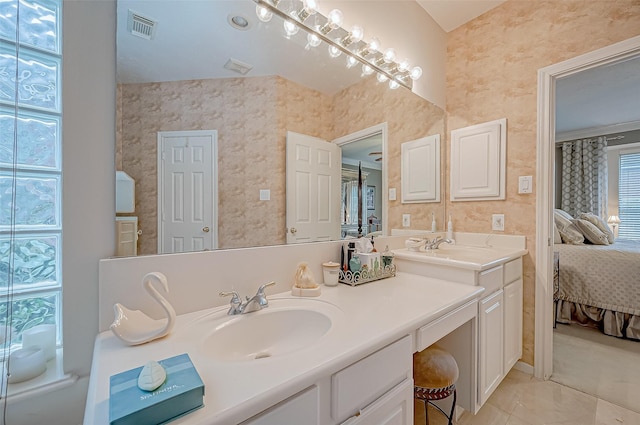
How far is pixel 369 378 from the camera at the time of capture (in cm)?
75

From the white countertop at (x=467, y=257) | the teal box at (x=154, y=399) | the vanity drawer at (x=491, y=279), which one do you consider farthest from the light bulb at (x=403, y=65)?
the teal box at (x=154, y=399)

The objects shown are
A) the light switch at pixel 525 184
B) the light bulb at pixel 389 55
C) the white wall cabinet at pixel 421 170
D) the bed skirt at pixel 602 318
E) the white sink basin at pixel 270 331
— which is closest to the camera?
the white sink basin at pixel 270 331

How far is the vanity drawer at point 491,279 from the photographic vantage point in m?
1.36

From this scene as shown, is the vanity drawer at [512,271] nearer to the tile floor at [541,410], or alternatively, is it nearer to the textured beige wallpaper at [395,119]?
the textured beige wallpaper at [395,119]

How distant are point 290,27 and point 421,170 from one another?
135 centimetres

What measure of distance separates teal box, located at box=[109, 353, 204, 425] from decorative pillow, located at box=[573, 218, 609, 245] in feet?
13.8

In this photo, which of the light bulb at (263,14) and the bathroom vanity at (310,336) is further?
the light bulb at (263,14)

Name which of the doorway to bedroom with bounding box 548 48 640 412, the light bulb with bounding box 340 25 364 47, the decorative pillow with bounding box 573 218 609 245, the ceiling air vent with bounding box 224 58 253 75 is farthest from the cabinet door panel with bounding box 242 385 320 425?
the decorative pillow with bounding box 573 218 609 245

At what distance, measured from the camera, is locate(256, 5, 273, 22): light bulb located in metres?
1.15

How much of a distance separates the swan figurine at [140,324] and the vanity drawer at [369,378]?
1.68 feet

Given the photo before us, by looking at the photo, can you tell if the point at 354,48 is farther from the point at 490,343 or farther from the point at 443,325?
the point at 490,343

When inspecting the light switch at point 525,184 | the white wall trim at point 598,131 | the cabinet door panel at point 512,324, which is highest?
the white wall trim at point 598,131

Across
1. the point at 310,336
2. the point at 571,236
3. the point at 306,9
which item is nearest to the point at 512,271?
the point at 310,336

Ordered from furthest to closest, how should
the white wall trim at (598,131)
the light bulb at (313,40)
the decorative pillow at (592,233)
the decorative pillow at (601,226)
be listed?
the white wall trim at (598,131), the decorative pillow at (601,226), the decorative pillow at (592,233), the light bulb at (313,40)
